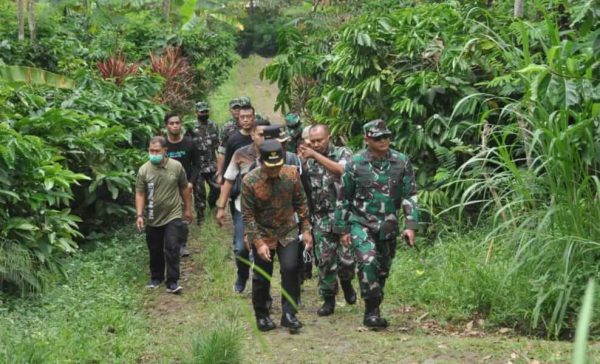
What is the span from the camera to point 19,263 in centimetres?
758

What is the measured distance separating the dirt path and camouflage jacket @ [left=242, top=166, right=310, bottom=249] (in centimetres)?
64

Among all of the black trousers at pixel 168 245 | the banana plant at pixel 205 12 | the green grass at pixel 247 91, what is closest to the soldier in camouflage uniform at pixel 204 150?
the black trousers at pixel 168 245

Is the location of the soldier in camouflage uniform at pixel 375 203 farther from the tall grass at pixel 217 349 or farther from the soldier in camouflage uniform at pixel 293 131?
the soldier in camouflage uniform at pixel 293 131

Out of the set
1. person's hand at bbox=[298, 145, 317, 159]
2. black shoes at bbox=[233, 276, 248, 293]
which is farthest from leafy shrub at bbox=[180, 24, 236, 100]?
person's hand at bbox=[298, 145, 317, 159]

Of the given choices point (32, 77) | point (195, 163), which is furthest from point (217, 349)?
point (32, 77)

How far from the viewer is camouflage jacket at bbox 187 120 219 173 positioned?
1208 centimetres

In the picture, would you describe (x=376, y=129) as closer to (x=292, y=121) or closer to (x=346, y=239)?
(x=346, y=239)

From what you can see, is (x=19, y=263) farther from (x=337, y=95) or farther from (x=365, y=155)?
(x=337, y=95)

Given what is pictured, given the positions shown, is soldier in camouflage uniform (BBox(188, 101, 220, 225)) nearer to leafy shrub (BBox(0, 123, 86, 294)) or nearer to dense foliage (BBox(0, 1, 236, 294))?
dense foliage (BBox(0, 1, 236, 294))

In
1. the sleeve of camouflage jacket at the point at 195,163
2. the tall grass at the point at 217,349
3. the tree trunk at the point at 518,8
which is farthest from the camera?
the sleeve of camouflage jacket at the point at 195,163

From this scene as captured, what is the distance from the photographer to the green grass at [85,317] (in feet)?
19.1

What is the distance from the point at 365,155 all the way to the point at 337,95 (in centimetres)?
482

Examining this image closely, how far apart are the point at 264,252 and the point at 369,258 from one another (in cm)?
84

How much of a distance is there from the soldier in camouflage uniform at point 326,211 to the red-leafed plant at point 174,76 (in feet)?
31.0
